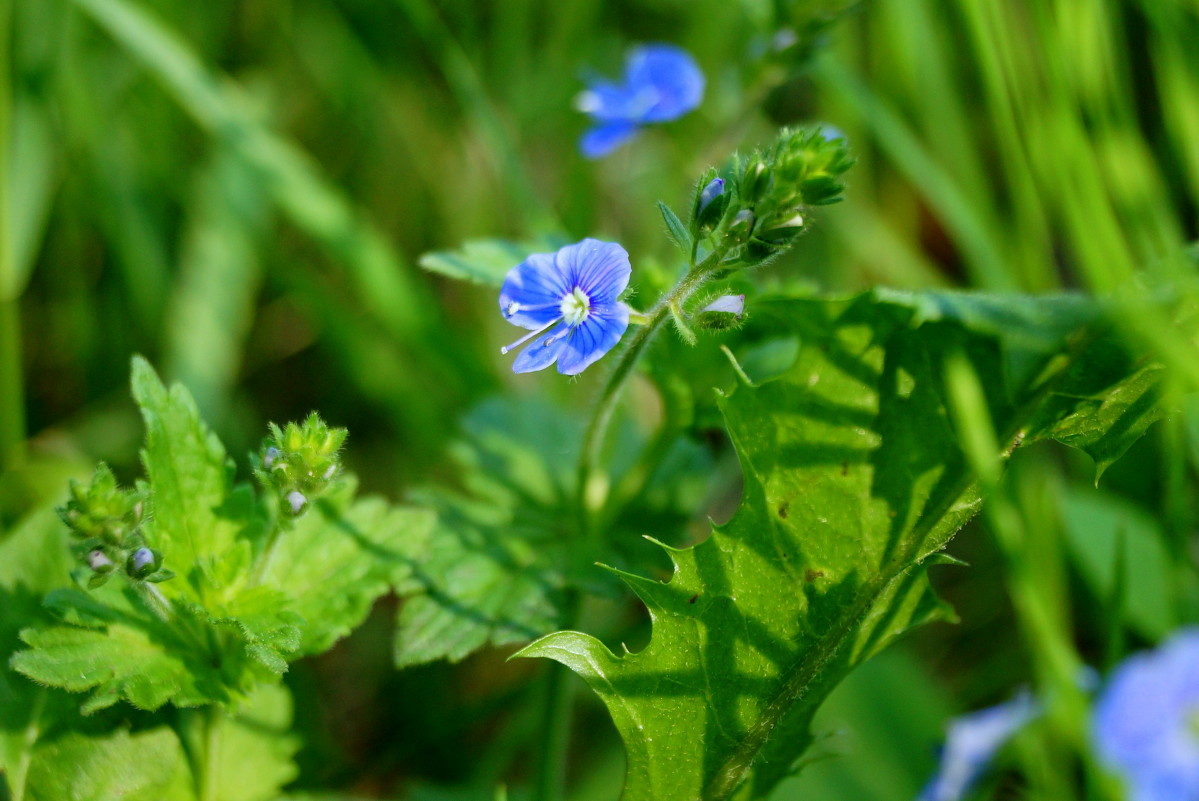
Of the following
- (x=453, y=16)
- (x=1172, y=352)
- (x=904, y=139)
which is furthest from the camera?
(x=453, y=16)

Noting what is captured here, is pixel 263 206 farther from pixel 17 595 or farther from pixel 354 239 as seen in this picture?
pixel 17 595

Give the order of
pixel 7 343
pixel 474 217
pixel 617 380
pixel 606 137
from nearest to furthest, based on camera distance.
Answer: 1. pixel 617 380
2. pixel 606 137
3. pixel 7 343
4. pixel 474 217

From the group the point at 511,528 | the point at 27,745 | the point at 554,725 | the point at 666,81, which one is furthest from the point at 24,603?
the point at 666,81

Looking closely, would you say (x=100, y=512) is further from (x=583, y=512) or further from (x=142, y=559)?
(x=583, y=512)

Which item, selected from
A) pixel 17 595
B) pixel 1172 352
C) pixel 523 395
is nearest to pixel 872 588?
pixel 1172 352

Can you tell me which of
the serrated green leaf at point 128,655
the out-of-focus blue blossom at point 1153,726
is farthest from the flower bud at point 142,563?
the out-of-focus blue blossom at point 1153,726
